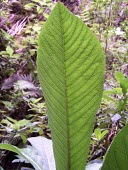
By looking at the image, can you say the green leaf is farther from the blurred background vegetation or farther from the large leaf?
the blurred background vegetation

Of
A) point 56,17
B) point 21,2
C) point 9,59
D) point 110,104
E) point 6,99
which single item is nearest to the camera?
point 56,17

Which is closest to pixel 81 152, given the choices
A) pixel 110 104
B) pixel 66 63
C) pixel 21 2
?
pixel 66 63

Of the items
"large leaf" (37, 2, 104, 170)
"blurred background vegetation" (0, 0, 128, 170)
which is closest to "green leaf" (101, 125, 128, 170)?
"large leaf" (37, 2, 104, 170)

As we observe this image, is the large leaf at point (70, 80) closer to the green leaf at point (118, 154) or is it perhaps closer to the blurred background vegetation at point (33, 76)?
the green leaf at point (118, 154)

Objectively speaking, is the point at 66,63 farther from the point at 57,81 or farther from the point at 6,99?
the point at 6,99

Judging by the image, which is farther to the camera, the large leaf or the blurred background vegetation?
the blurred background vegetation

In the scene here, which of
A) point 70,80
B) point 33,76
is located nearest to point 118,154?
point 70,80

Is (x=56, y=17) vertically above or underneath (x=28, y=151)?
above
